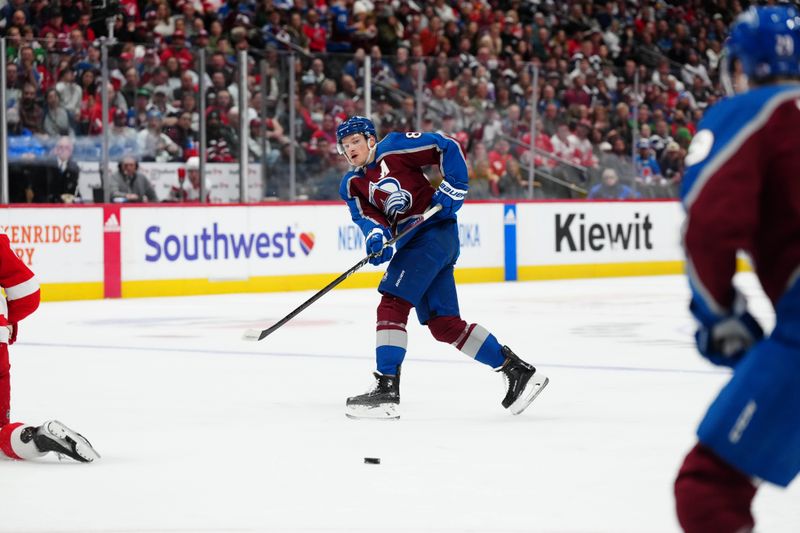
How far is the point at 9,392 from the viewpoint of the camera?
405 centimetres

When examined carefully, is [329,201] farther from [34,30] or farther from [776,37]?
[776,37]

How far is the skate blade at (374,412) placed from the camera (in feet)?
16.8

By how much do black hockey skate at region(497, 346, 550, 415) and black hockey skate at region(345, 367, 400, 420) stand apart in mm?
424

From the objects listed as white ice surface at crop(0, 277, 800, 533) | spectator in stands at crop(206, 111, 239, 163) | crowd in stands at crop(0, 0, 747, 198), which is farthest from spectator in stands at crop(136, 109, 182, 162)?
white ice surface at crop(0, 277, 800, 533)

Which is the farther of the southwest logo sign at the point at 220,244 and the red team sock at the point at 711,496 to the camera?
the southwest logo sign at the point at 220,244

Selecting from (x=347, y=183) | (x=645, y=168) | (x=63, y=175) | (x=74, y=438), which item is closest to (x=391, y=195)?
(x=347, y=183)

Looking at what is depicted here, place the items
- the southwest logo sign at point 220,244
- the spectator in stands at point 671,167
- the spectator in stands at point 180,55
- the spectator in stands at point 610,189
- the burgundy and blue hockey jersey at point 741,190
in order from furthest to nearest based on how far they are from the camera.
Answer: the spectator in stands at point 671,167
the spectator in stands at point 610,189
the southwest logo sign at point 220,244
the spectator in stands at point 180,55
the burgundy and blue hockey jersey at point 741,190

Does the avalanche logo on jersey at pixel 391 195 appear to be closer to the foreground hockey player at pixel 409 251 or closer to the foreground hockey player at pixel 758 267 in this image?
the foreground hockey player at pixel 409 251

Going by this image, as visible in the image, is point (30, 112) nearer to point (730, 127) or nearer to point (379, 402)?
point (379, 402)

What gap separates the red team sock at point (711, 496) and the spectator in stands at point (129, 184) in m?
9.30

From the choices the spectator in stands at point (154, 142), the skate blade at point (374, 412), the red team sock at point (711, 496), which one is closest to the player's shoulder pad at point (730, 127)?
the red team sock at point (711, 496)

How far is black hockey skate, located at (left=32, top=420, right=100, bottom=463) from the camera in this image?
157 inches

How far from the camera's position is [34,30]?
11.7 meters

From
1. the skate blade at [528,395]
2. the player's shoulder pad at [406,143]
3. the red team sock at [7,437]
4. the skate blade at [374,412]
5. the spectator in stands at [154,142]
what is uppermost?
the player's shoulder pad at [406,143]
